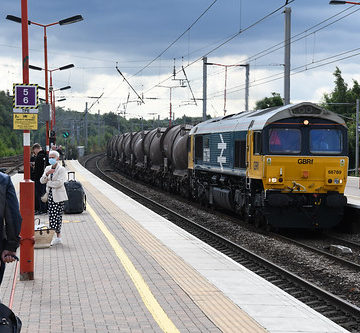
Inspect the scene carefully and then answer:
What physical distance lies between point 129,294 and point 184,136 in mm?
20743

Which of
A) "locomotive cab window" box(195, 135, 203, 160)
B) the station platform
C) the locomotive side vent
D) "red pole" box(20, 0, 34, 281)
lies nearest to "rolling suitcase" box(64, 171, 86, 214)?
the station platform

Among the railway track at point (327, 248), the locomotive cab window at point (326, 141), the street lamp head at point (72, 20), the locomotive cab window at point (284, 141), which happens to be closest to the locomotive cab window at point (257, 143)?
the locomotive cab window at point (284, 141)

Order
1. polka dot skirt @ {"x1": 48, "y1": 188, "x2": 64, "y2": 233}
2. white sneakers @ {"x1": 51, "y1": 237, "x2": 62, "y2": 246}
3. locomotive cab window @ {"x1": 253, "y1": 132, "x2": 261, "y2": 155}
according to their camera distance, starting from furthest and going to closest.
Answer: locomotive cab window @ {"x1": 253, "y1": 132, "x2": 261, "y2": 155} → white sneakers @ {"x1": 51, "y1": 237, "x2": 62, "y2": 246} → polka dot skirt @ {"x1": 48, "y1": 188, "x2": 64, "y2": 233}

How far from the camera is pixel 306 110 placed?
1672 cm

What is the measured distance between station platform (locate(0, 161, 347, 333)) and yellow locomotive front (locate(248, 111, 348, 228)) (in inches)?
147

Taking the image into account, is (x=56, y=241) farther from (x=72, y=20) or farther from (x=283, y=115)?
(x=72, y=20)

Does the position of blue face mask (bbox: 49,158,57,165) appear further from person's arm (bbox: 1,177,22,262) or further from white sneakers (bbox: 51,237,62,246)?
person's arm (bbox: 1,177,22,262)

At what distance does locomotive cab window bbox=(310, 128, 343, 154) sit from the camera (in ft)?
54.6

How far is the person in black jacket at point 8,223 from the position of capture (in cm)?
530

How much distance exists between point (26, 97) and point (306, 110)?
29.9 ft

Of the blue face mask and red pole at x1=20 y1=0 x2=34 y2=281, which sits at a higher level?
the blue face mask

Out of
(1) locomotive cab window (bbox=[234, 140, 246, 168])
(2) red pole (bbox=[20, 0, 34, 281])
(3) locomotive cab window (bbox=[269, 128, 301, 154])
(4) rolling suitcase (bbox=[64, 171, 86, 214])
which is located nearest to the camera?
(2) red pole (bbox=[20, 0, 34, 281])

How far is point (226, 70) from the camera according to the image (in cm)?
3434

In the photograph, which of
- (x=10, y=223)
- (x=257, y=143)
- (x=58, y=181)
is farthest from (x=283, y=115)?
(x=10, y=223)
